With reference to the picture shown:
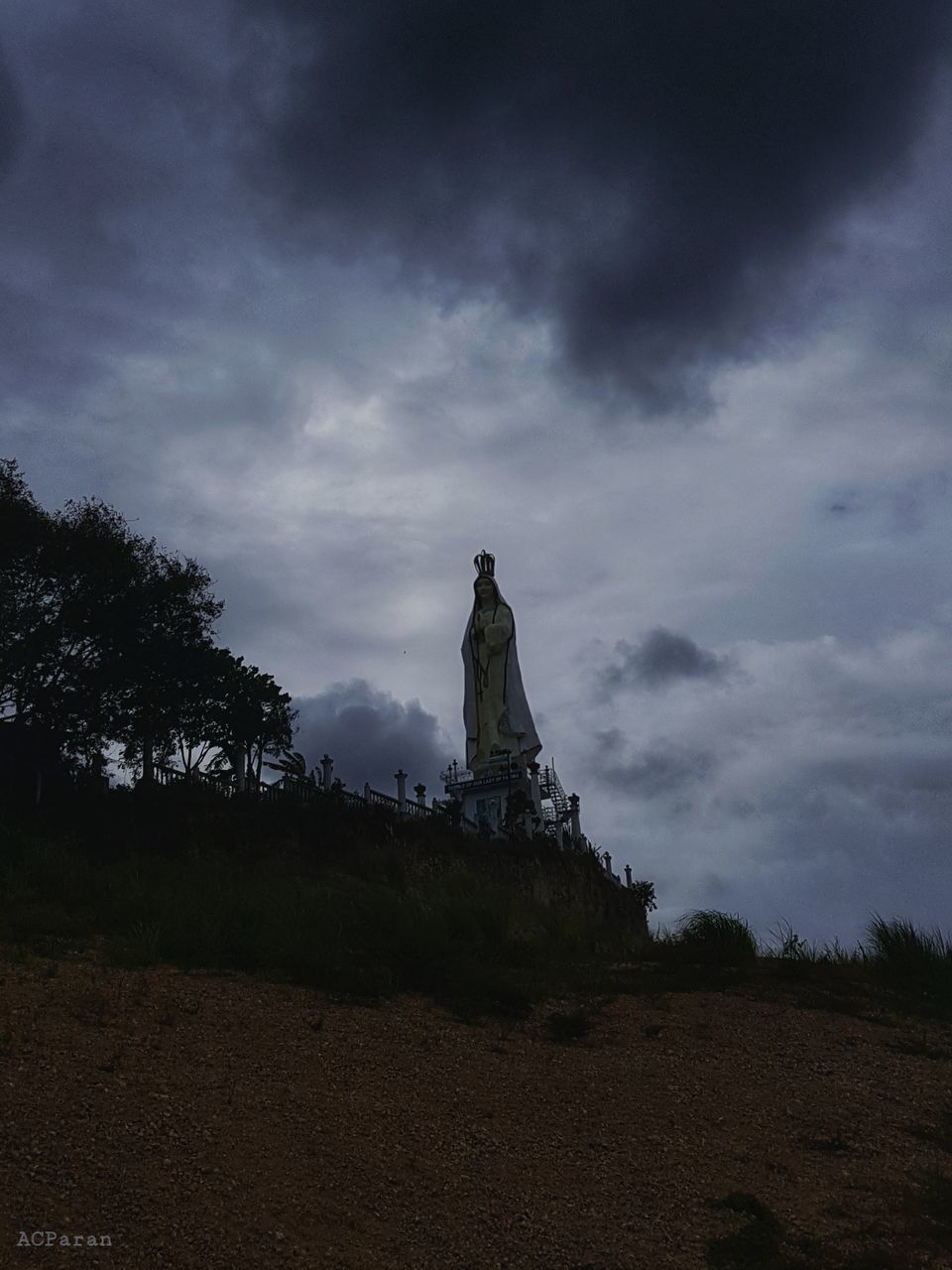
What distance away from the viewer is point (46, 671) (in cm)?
2784

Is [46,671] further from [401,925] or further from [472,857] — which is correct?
[401,925]

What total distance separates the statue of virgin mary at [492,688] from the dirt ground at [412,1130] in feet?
97.7

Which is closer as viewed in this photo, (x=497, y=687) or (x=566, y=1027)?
(x=566, y=1027)

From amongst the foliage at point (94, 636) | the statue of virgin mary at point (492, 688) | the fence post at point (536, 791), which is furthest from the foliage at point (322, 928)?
the statue of virgin mary at point (492, 688)

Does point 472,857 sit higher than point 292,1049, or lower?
higher

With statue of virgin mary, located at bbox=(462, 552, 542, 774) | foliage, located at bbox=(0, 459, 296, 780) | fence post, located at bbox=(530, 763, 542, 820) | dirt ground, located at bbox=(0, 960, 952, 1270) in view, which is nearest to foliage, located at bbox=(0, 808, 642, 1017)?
dirt ground, located at bbox=(0, 960, 952, 1270)

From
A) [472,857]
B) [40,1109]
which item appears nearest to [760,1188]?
[40,1109]

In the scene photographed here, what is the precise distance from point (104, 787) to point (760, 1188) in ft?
67.1

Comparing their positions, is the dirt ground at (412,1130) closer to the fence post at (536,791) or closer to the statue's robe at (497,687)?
the fence post at (536,791)

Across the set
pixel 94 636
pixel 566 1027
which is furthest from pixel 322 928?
pixel 94 636

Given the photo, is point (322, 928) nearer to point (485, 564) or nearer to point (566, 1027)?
point (566, 1027)

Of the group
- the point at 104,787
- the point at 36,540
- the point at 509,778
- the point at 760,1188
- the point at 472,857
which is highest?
the point at 36,540

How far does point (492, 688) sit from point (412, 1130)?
34.2m

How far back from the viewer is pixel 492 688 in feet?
135
